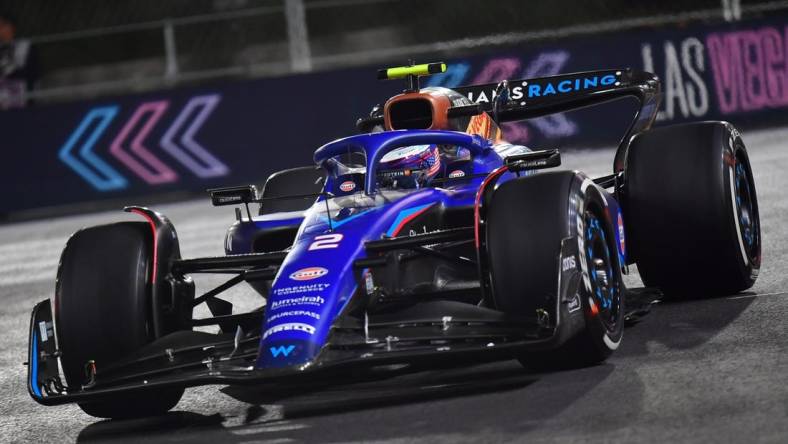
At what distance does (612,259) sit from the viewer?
6.57 meters

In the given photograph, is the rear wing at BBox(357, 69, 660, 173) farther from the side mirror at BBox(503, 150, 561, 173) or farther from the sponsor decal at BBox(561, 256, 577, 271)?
the sponsor decal at BBox(561, 256, 577, 271)

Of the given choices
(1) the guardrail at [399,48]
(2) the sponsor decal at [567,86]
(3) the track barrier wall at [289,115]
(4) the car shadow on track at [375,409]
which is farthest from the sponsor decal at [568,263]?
(1) the guardrail at [399,48]

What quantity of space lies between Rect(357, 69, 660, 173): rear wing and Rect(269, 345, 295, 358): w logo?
11.3ft

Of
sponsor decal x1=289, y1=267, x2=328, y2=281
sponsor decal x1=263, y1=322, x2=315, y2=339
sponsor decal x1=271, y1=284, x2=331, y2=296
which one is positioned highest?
sponsor decal x1=289, y1=267, x2=328, y2=281

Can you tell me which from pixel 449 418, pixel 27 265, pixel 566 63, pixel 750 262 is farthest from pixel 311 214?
pixel 566 63

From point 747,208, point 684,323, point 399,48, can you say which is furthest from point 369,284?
point 399,48

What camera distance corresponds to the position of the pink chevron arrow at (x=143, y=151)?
738 inches

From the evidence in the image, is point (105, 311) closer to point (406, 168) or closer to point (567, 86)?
point (406, 168)

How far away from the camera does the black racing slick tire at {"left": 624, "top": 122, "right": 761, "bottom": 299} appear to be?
24.0 ft

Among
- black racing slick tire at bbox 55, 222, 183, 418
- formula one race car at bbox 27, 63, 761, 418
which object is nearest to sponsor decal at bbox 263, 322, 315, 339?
formula one race car at bbox 27, 63, 761, 418

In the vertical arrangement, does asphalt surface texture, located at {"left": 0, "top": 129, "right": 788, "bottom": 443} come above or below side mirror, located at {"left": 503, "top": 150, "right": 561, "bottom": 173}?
below

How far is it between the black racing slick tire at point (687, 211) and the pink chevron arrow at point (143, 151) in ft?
39.6

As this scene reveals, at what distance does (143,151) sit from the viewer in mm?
18766

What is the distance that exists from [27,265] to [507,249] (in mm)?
8805
